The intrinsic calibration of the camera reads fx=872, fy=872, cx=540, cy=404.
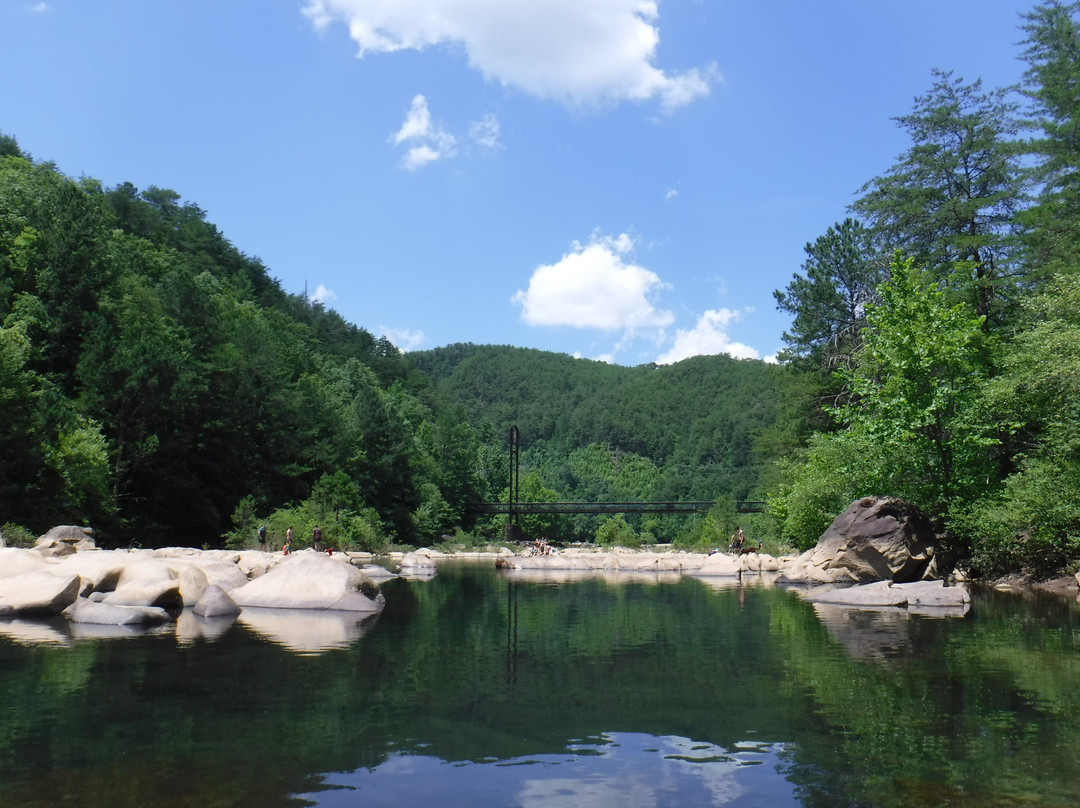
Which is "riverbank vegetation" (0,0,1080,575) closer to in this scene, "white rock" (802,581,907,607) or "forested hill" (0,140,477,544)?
"forested hill" (0,140,477,544)

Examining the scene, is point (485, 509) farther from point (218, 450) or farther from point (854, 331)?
point (854, 331)

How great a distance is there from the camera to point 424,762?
704cm

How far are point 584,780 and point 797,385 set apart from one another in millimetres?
40953

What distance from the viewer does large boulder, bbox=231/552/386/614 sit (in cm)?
1816

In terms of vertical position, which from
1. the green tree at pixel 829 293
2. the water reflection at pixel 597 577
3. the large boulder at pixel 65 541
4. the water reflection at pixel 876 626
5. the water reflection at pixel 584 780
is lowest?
the water reflection at pixel 584 780

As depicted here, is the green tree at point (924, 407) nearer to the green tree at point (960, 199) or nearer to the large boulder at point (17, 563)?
the green tree at point (960, 199)

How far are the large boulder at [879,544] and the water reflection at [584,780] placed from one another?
18.4m

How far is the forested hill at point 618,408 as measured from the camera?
129 metres

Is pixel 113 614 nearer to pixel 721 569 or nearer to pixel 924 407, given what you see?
pixel 924 407

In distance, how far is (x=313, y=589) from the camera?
18.3m

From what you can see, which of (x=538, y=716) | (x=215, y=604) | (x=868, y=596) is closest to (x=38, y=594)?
(x=215, y=604)

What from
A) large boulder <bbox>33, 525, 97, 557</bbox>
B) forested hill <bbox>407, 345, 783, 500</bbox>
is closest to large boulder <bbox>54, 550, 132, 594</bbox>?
large boulder <bbox>33, 525, 97, 557</bbox>

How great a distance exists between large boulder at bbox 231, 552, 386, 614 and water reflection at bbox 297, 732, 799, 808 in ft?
37.6

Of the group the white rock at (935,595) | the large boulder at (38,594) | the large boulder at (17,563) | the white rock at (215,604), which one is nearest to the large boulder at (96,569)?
the large boulder at (17,563)
